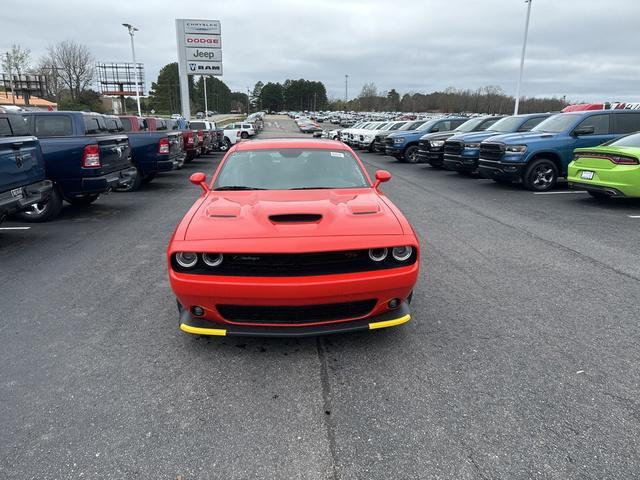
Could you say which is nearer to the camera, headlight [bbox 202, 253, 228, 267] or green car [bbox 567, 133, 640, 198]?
headlight [bbox 202, 253, 228, 267]

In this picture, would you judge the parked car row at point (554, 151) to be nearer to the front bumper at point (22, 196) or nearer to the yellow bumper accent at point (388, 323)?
the yellow bumper accent at point (388, 323)

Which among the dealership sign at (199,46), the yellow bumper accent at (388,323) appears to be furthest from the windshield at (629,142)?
the dealership sign at (199,46)

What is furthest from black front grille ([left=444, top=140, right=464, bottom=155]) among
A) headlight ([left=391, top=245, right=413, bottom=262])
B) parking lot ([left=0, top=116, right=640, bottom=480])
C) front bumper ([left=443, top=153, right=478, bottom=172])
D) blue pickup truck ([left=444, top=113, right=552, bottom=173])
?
headlight ([left=391, top=245, right=413, bottom=262])

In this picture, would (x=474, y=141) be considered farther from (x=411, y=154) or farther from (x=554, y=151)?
(x=411, y=154)

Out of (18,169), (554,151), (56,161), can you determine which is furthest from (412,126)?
(18,169)

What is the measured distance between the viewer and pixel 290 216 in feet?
10.6

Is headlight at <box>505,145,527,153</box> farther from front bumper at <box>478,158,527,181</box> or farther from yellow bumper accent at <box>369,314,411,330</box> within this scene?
yellow bumper accent at <box>369,314,411,330</box>

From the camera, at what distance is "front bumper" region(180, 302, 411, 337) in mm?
2975

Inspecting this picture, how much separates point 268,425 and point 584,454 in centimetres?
169

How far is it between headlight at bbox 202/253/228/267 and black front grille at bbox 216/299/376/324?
295 millimetres

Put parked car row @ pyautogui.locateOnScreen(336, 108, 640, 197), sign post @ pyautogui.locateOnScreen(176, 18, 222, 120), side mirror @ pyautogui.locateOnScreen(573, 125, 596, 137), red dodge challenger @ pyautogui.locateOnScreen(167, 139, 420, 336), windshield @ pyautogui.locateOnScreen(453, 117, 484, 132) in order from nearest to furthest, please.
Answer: red dodge challenger @ pyautogui.locateOnScreen(167, 139, 420, 336) < parked car row @ pyautogui.locateOnScreen(336, 108, 640, 197) < side mirror @ pyautogui.locateOnScreen(573, 125, 596, 137) < windshield @ pyautogui.locateOnScreen(453, 117, 484, 132) < sign post @ pyautogui.locateOnScreen(176, 18, 222, 120)

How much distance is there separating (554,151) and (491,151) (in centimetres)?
142

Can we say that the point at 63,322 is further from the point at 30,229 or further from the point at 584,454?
the point at 30,229

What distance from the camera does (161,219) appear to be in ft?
26.5
